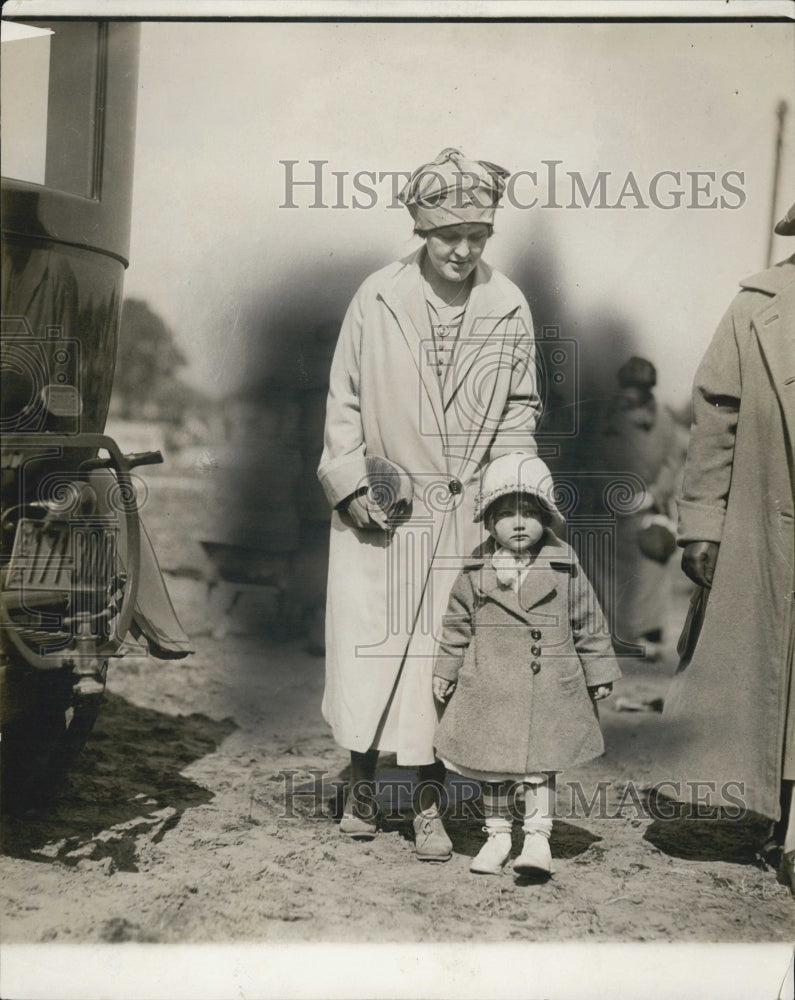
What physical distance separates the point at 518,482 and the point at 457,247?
81 centimetres

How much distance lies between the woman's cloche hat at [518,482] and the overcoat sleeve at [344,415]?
0.42m

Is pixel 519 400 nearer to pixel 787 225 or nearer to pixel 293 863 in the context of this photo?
pixel 787 225

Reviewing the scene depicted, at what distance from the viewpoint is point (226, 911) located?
3.73 m

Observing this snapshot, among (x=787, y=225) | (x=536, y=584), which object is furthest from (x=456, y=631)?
(x=787, y=225)

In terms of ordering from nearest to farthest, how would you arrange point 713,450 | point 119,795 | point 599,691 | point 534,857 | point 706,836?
point 534,857 < point 599,691 < point 713,450 < point 706,836 < point 119,795

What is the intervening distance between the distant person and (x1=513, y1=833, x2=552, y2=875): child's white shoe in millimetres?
1096

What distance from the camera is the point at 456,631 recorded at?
3885 mm

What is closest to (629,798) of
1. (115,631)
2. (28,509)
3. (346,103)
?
(115,631)

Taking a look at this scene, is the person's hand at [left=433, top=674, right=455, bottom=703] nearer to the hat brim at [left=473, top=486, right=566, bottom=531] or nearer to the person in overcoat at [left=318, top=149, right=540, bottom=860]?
the person in overcoat at [left=318, top=149, right=540, bottom=860]

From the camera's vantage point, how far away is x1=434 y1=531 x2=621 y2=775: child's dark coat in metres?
3.75

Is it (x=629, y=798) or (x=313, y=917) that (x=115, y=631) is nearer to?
(x=313, y=917)

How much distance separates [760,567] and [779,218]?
48.6 inches

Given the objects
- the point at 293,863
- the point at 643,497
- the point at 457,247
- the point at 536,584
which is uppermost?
the point at 457,247

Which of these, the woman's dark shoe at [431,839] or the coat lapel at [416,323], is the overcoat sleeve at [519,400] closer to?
the coat lapel at [416,323]
